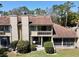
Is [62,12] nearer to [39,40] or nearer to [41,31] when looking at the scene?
[41,31]

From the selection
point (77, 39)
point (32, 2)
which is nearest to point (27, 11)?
point (32, 2)

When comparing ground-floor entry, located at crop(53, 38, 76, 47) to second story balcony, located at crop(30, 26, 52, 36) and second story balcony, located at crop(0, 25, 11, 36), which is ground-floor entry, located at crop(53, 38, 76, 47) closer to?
second story balcony, located at crop(30, 26, 52, 36)

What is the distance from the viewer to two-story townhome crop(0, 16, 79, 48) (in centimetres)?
1766

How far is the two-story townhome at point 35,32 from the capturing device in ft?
57.9

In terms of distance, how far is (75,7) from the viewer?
1752cm

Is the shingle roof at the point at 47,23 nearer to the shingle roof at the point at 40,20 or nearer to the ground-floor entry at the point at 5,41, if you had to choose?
the shingle roof at the point at 40,20

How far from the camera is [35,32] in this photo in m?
17.9

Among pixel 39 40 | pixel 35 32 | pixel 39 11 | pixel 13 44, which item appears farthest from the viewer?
pixel 35 32

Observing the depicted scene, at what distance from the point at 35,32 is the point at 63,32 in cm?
84

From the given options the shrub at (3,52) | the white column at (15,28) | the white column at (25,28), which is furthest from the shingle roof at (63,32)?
the shrub at (3,52)

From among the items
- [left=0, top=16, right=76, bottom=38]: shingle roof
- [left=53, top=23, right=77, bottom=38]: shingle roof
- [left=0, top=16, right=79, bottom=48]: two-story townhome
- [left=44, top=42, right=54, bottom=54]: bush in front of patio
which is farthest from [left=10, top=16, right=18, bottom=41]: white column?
[left=53, top=23, right=77, bottom=38]: shingle roof

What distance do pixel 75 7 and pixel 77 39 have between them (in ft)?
3.15

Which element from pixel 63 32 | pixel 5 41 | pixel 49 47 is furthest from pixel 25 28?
pixel 63 32

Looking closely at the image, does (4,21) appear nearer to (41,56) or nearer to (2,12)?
(2,12)
